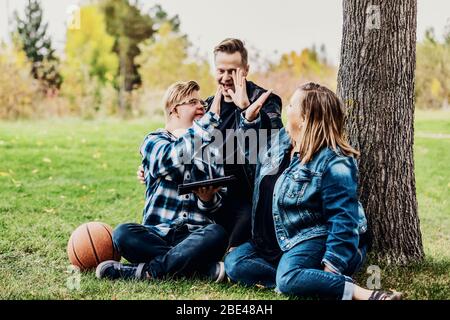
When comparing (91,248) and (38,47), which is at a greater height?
(38,47)

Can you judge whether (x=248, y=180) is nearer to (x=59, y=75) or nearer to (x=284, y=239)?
(x=284, y=239)

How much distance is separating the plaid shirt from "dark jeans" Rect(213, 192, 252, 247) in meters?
0.10

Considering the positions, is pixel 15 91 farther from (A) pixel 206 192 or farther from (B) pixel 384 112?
(B) pixel 384 112

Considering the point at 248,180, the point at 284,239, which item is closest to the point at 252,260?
the point at 284,239

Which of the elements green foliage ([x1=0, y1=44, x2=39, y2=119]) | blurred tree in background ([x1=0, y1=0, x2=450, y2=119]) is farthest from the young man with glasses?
green foliage ([x1=0, y1=44, x2=39, y2=119])

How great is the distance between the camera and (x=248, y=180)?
4.31 metres

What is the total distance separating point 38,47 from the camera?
79.3ft

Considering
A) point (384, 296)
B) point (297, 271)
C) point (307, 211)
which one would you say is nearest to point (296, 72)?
point (307, 211)

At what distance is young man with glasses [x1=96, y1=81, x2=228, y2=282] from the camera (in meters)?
3.95

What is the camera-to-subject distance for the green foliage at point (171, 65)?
1903cm

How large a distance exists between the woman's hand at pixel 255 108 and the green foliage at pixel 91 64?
51.2 ft

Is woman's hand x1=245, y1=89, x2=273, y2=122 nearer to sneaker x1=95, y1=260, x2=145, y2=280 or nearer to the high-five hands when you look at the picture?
the high-five hands

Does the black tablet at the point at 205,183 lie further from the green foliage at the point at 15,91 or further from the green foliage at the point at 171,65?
the green foliage at the point at 171,65

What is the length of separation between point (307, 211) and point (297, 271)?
0.34 meters
